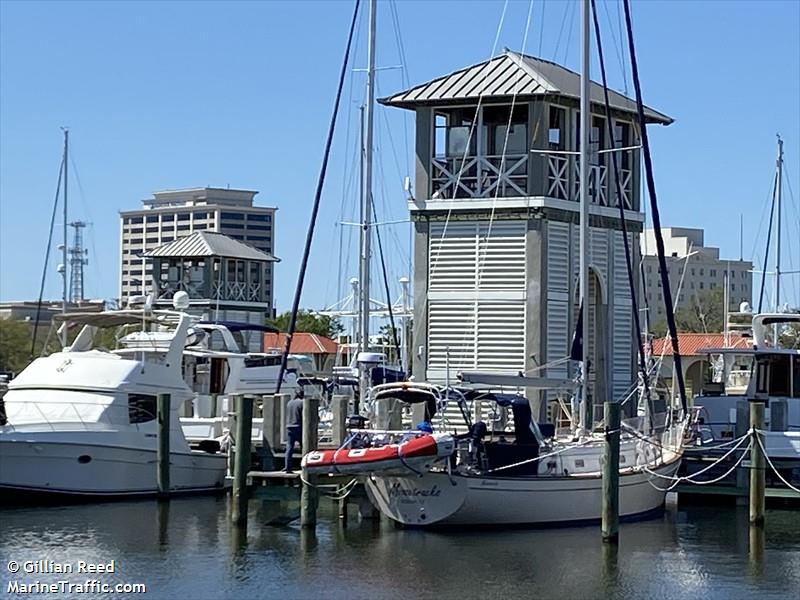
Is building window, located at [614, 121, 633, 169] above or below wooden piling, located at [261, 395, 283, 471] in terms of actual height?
above

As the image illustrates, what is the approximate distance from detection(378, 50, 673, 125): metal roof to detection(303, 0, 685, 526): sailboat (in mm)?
8287

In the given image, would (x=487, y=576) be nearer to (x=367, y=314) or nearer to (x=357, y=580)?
(x=357, y=580)

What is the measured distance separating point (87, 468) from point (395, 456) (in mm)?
9524

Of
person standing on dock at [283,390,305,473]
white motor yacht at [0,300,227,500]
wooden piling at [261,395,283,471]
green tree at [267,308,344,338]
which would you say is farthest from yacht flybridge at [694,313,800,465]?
green tree at [267,308,344,338]

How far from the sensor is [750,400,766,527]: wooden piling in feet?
94.9

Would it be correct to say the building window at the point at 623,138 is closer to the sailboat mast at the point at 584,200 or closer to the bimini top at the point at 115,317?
the sailboat mast at the point at 584,200

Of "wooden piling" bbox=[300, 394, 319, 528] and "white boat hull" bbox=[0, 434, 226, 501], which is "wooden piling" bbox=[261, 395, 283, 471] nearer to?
"white boat hull" bbox=[0, 434, 226, 501]

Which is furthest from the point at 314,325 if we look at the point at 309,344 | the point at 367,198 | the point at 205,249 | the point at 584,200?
the point at 584,200

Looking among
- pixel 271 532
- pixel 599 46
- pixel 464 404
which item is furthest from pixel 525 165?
pixel 271 532

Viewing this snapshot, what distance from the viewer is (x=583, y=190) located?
32031mm

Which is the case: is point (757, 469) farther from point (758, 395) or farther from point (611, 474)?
point (758, 395)

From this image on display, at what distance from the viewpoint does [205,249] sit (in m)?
68.6

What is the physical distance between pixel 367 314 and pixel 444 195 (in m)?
4.92

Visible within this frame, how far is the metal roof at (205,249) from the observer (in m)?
68.4
